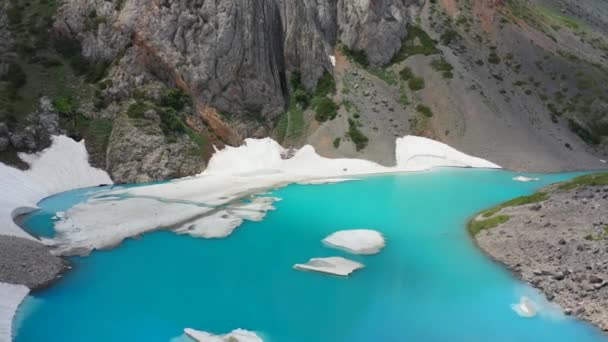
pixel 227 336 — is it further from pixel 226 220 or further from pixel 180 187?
pixel 180 187

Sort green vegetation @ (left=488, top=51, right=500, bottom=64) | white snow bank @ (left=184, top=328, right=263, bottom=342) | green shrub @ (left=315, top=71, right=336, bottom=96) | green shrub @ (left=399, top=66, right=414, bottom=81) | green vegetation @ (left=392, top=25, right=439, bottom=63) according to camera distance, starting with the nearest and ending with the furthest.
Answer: white snow bank @ (left=184, top=328, right=263, bottom=342)
green shrub @ (left=315, top=71, right=336, bottom=96)
green shrub @ (left=399, top=66, right=414, bottom=81)
green vegetation @ (left=392, top=25, right=439, bottom=63)
green vegetation @ (left=488, top=51, right=500, bottom=64)

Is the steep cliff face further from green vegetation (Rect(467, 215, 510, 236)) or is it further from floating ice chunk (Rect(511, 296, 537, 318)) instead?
floating ice chunk (Rect(511, 296, 537, 318))

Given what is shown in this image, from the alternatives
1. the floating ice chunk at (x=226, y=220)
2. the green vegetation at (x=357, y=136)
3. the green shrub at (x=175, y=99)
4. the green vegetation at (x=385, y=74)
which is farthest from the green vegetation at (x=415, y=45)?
the floating ice chunk at (x=226, y=220)

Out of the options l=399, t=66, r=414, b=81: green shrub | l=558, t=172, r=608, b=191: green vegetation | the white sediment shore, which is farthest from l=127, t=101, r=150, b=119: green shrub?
l=558, t=172, r=608, b=191: green vegetation

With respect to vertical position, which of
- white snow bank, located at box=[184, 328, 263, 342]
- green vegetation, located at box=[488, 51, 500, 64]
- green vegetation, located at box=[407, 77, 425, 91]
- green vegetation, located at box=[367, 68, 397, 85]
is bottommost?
white snow bank, located at box=[184, 328, 263, 342]

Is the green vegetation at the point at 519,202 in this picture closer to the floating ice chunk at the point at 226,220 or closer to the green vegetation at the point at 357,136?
the floating ice chunk at the point at 226,220
